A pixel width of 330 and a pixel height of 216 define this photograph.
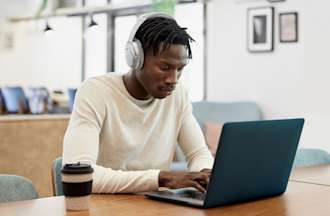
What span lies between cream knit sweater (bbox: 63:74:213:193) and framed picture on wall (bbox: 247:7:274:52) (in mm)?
3226

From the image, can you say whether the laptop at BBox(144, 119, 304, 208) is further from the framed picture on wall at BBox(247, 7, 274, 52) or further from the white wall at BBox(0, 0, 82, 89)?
the white wall at BBox(0, 0, 82, 89)

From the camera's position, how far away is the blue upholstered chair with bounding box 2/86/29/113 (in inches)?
316

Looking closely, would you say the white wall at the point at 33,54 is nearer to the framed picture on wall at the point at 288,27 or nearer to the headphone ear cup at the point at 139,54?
the framed picture on wall at the point at 288,27

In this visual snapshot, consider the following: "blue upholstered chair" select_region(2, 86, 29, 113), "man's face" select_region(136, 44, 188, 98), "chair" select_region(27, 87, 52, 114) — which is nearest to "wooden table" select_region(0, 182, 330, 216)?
"man's face" select_region(136, 44, 188, 98)

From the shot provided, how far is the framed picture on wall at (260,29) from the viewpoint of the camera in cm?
512

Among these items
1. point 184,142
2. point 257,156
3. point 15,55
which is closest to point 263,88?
point 184,142

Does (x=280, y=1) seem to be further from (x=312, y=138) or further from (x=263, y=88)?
(x=312, y=138)

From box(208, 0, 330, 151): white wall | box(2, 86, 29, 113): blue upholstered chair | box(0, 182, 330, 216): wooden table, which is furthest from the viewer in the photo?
box(2, 86, 29, 113): blue upholstered chair

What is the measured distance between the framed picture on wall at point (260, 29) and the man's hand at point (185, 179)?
146 inches

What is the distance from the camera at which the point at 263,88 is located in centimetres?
519

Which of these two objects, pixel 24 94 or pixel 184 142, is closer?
pixel 184 142

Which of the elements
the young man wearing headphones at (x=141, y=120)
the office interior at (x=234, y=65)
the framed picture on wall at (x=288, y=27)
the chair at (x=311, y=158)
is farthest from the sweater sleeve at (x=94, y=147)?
the framed picture on wall at (x=288, y=27)

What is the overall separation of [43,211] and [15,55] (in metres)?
8.32

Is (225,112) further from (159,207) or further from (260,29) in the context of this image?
(159,207)
